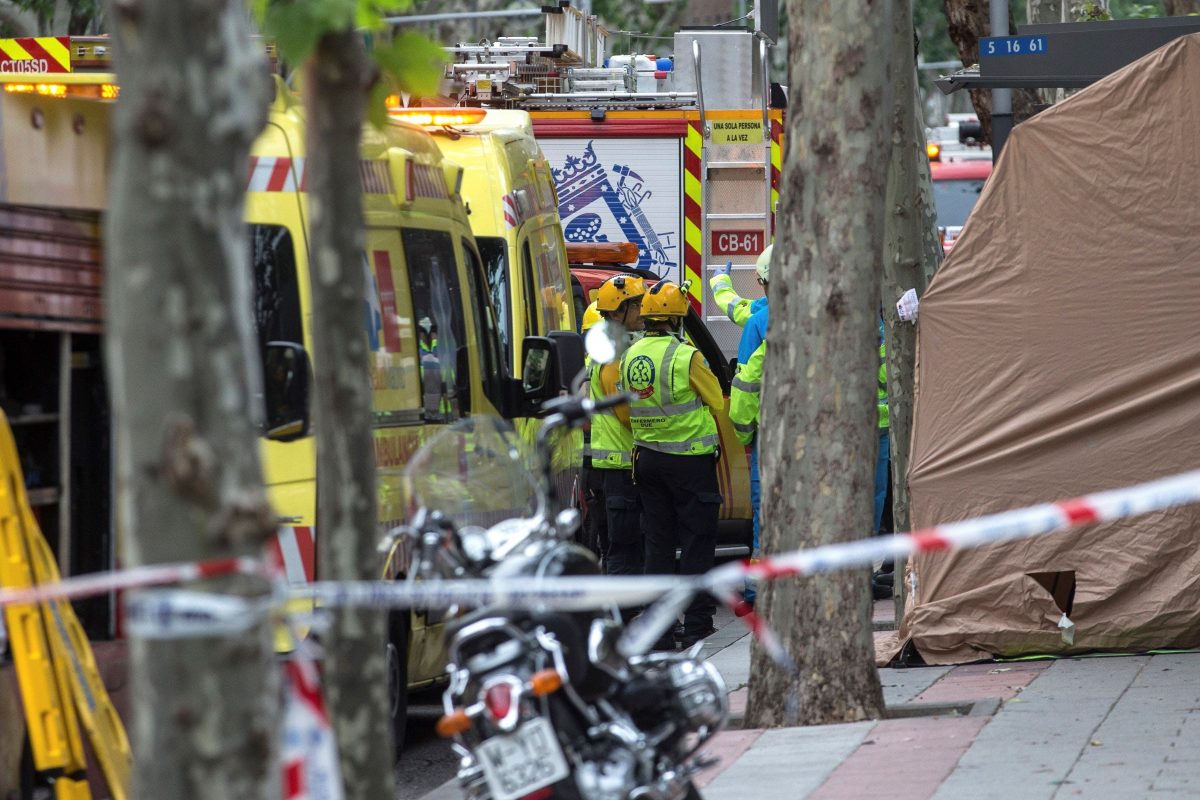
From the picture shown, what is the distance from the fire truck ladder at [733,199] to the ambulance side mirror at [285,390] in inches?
327

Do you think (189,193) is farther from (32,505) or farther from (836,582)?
(836,582)

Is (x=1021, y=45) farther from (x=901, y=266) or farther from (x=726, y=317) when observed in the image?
(x=726, y=317)

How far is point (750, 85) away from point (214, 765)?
494 inches

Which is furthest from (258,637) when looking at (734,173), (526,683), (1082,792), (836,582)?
(734,173)

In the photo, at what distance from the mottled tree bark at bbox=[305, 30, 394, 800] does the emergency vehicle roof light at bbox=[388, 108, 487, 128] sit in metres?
5.54

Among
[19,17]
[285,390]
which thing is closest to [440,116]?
[285,390]

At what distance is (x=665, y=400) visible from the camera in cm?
998

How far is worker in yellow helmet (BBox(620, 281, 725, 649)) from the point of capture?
9977 millimetres

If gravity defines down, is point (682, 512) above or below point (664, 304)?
below

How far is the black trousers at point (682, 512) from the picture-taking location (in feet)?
33.3

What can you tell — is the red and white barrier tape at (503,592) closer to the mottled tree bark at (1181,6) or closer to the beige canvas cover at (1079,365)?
the beige canvas cover at (1079,365)

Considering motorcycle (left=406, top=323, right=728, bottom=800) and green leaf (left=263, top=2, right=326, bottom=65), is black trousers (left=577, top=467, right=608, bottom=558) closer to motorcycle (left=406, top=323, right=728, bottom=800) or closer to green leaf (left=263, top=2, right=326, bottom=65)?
motorcycle (left=406, top=323, right=728, bottom=800)

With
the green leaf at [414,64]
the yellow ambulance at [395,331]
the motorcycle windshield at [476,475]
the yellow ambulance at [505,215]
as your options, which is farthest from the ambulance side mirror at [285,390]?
the yellow ambulance at [505,215]

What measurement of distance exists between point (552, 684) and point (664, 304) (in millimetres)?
5837
